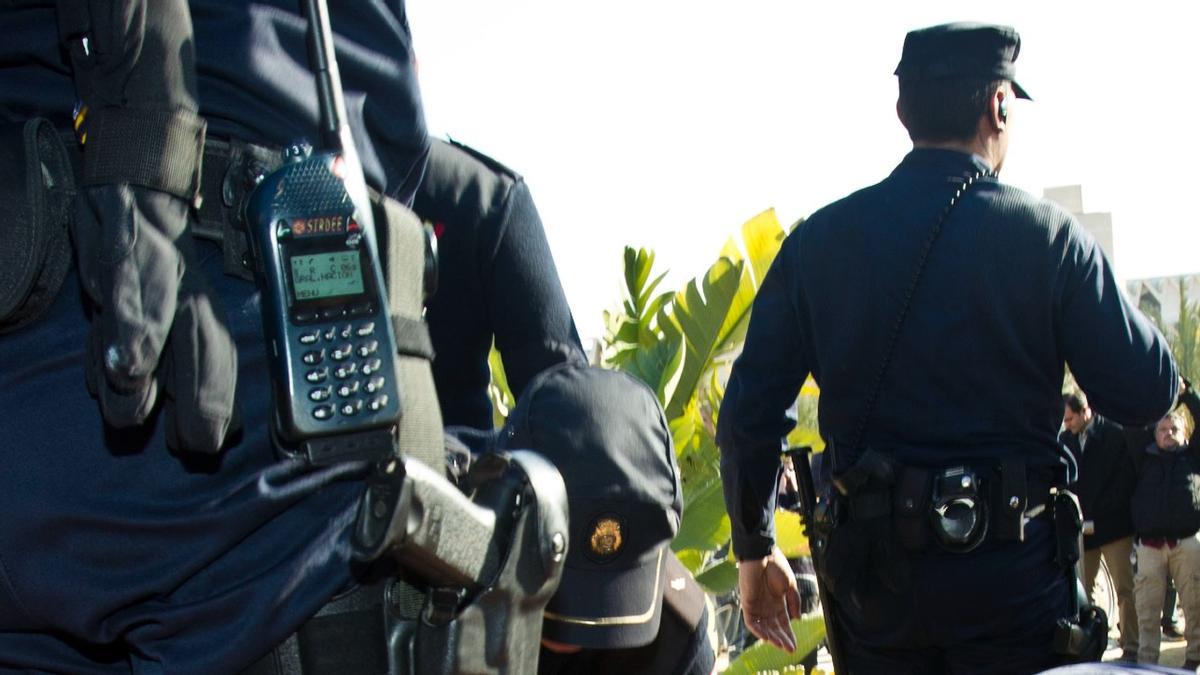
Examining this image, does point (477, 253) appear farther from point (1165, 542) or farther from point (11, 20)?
point (1165, 542)

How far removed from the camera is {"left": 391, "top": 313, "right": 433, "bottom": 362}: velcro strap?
1.39 m

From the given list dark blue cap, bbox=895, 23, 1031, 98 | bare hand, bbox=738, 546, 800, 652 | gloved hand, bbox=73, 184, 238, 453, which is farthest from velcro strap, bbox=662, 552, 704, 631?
dark blue cap, bbox=895, 23, 1031, 98

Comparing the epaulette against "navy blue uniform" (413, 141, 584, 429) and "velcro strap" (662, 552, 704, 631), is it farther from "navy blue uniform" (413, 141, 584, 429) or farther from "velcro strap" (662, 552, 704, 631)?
"velcro strap" (662, 552, 704, 631)

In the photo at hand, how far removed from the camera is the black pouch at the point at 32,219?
124 centimetres

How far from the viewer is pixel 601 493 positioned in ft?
6.61

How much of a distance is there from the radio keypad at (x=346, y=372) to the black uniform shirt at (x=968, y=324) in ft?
6.61

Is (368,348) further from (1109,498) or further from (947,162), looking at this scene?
(1109,498)

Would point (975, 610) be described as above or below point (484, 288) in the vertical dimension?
below

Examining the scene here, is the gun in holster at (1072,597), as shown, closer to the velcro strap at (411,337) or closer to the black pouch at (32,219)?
the velcro strap at (411,337)

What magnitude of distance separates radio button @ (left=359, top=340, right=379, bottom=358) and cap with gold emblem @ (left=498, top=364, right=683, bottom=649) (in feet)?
2.25

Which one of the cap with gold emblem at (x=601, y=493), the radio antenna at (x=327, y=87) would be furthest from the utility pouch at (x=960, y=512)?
the radio antenna at (x=327, y=87)

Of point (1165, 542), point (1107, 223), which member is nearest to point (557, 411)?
point (1165, 542)

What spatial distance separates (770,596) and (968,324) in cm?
86

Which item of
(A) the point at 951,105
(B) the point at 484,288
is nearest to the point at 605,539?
(B) the point at 484,288
